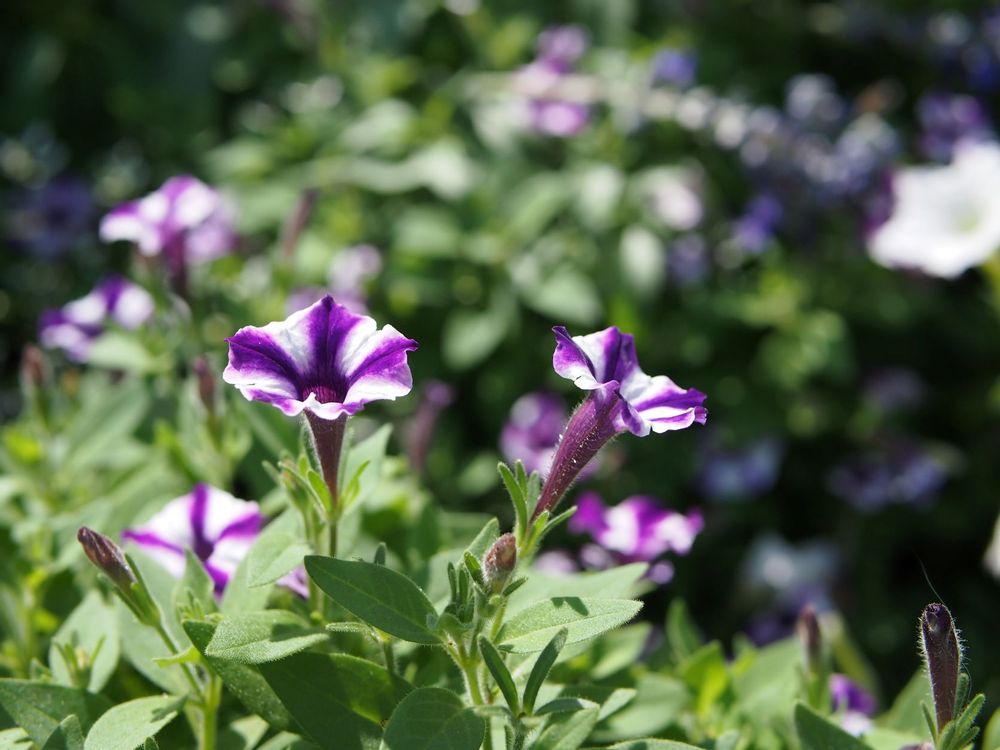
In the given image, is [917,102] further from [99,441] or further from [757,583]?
[99,441]

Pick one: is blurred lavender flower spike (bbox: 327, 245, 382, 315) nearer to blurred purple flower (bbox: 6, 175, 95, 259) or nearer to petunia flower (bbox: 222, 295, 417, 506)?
blurred purple flower (bbox: 6, 175, 95, 259)

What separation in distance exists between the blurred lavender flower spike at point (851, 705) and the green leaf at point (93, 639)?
35.0 inches

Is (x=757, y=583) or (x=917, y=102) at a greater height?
(x=917, y=102)

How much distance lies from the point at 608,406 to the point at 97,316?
1.25 metres

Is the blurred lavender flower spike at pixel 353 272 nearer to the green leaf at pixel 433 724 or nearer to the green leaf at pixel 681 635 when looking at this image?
the green leaf at pixel 681 635

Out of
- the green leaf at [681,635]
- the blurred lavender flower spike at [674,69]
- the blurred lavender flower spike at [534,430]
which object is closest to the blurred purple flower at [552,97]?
the blurred lavender flower spike at [674,69]

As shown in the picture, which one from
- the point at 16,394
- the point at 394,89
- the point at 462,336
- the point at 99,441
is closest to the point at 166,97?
the point at 394,89

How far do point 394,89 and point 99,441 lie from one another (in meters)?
1.46

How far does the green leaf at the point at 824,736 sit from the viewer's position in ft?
3.68

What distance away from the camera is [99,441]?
1719 mm

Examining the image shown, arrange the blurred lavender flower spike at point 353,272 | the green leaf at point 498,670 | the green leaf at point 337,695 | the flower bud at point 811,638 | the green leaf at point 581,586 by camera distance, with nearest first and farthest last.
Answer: the green leaf at point 498,670 → the green leaf at point 337,695 → the green leaf at point 581,586 → the flower bud at point 811,638 → the blurred lavender flower spike at point 353,272

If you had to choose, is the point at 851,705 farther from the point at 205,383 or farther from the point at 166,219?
the point at 166,219

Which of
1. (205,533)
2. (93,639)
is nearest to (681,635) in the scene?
(205,533)

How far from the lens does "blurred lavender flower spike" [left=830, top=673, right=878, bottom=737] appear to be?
1359mm
